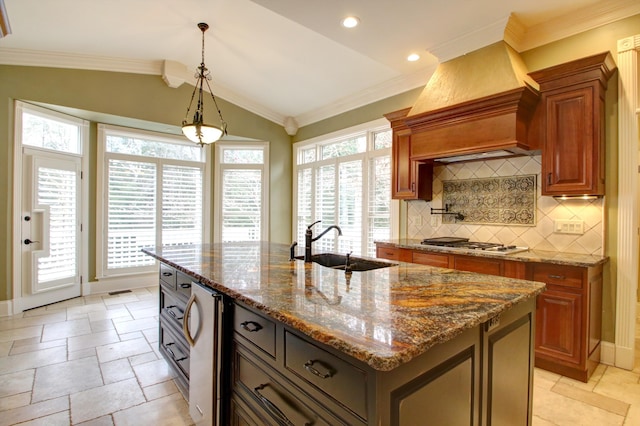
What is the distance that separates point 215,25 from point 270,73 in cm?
111

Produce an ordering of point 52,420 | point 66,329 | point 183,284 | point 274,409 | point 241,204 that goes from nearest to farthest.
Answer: point 274,409
point 52,420
point 183,284
point 66,329
point 241,204

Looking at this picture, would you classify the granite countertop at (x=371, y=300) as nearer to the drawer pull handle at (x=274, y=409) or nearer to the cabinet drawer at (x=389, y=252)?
the drawer pull handle at (x=274, y=409)

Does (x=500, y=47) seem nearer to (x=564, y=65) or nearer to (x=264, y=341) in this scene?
(x=564, y=65)

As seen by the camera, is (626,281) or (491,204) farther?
(491,204)

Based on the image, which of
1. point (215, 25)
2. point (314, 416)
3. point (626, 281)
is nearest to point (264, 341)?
point (314, 416)

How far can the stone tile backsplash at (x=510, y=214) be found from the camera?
283cm

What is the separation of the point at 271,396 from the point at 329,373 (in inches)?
17.2

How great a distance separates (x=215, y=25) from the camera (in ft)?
12.3

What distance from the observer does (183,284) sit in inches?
86.6

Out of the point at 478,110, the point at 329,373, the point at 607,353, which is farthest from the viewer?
the point at 478,110

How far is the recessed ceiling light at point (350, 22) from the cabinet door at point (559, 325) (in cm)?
278

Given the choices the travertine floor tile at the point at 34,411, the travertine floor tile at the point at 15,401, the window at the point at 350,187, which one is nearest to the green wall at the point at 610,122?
the window at the point at 350,187

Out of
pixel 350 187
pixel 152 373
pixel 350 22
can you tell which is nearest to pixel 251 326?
pixel 152 373

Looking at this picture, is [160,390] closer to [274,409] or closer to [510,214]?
[274,409]
